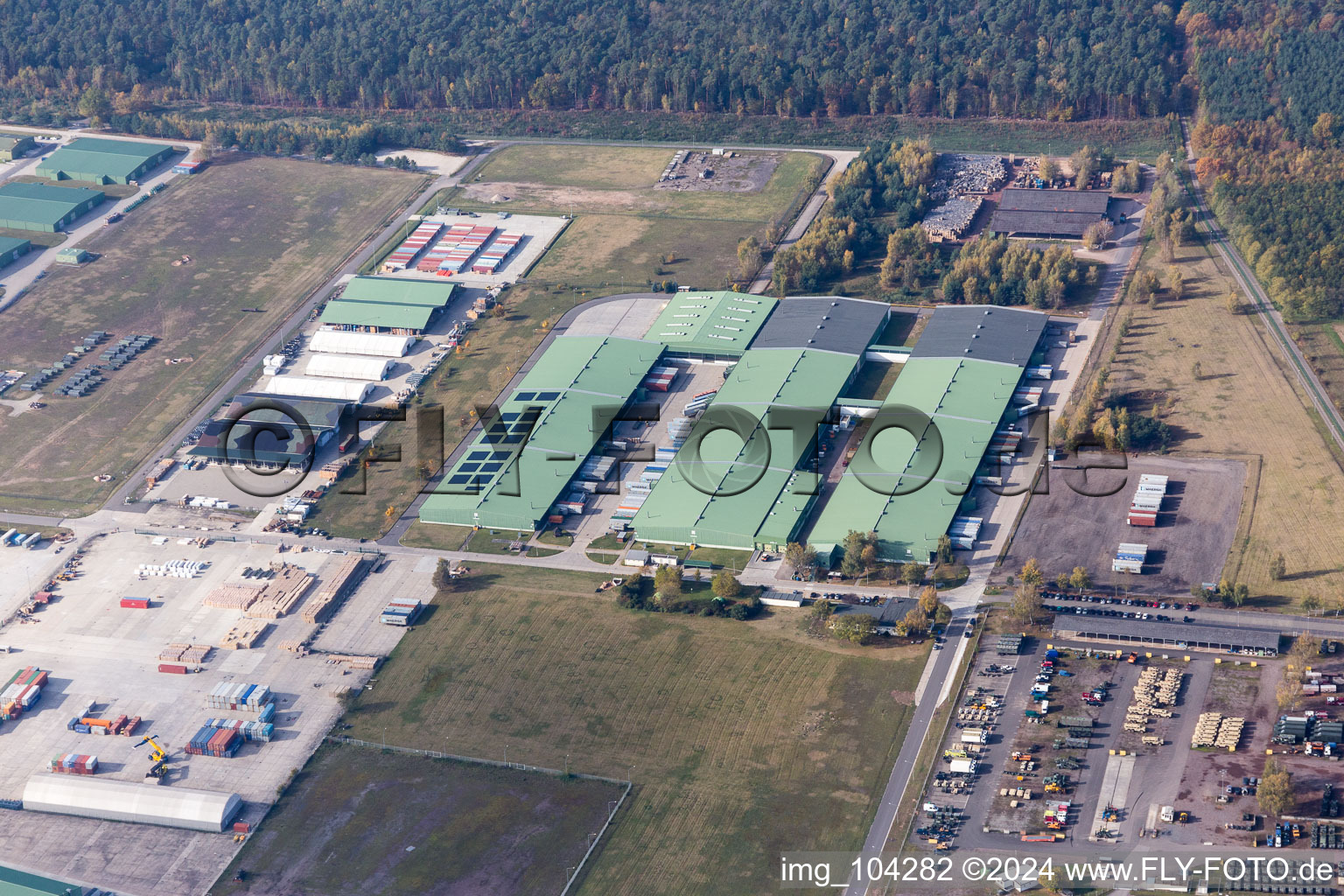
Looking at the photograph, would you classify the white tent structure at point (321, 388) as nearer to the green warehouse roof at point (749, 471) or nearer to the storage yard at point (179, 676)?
the storage yard at point (179, 676)

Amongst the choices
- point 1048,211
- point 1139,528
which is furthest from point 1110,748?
point 1048,211

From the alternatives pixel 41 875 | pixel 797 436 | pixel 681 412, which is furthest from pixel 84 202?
pixel 41 875

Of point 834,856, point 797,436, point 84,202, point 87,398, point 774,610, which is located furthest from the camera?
point 84,202

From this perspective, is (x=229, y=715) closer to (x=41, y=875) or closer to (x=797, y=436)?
(x=41, y=875)

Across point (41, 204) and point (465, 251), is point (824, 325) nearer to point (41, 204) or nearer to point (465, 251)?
point (465, 251)

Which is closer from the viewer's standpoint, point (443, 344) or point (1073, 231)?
point (443, 344)

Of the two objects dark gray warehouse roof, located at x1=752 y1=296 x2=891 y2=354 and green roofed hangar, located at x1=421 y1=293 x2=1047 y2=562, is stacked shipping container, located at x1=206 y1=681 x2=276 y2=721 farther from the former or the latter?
dark gray warehouse roof, located at x1=752 y1=296 x2=891 y2=354
